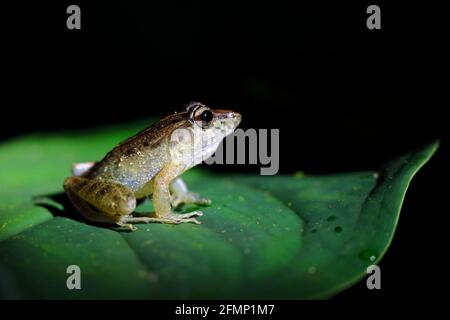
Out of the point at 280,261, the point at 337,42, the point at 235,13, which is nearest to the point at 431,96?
the point at 337,42

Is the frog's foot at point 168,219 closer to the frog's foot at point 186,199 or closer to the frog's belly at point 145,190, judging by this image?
the frog's foot at point 186,199

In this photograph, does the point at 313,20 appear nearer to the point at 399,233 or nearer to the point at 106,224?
the point at 399,233

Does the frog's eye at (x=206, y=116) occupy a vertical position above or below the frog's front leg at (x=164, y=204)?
above

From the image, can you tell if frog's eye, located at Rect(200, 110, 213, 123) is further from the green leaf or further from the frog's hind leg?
the frog's hind leg

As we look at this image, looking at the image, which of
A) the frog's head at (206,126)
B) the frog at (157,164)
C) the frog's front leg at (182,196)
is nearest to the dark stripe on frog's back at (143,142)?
the frog at (157,164)

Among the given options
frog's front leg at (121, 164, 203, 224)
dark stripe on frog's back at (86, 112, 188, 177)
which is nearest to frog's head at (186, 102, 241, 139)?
dark stripe on frog's back at (86, 112, 188, 177)

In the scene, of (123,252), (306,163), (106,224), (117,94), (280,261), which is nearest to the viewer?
(280,261)

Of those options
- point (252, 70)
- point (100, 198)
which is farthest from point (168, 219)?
point (252, 70)
